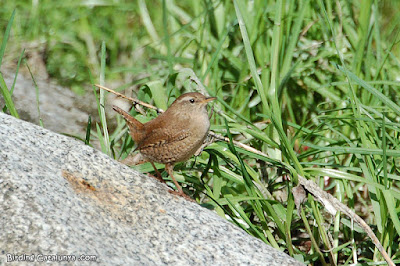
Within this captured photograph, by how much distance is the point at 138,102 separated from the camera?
398 cm

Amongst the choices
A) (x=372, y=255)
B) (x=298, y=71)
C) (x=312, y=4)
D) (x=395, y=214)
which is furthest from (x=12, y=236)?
(x=312, y=4)

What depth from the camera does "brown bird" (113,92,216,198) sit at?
141 inches

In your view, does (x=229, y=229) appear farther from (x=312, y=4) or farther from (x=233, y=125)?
(x=312, y=4)

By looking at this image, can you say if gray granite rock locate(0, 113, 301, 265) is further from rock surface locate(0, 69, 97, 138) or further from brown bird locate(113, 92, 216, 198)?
rock surface locate(0, 69, 97, 138)

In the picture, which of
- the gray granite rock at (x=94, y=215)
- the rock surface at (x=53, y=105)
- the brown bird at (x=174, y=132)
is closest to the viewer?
the gray granite rock at (x=94, y=215)

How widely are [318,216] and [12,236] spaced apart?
5.38 feet

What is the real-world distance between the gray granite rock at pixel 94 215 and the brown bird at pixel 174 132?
361 millimetres

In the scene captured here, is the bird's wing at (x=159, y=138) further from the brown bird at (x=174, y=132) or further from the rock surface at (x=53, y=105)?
the rock surface at (x=53, y=105)

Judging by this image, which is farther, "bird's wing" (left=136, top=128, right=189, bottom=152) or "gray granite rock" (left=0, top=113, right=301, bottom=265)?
"bird's wing" (left=136, top=128, right=189, bottom=152)

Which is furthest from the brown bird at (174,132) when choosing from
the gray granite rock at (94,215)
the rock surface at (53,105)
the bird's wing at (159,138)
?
the rock surface at (53,105)

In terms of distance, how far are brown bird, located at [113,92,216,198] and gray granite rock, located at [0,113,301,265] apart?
0.36 meters

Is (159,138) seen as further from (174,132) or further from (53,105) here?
(53,105)

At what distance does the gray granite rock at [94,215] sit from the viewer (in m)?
2.45

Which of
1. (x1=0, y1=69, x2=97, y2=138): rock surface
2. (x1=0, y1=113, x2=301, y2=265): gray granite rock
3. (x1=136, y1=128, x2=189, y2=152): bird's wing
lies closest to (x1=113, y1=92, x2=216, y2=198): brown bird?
(x1=136, y1=128, x2=189, y2=152): bird's wing
